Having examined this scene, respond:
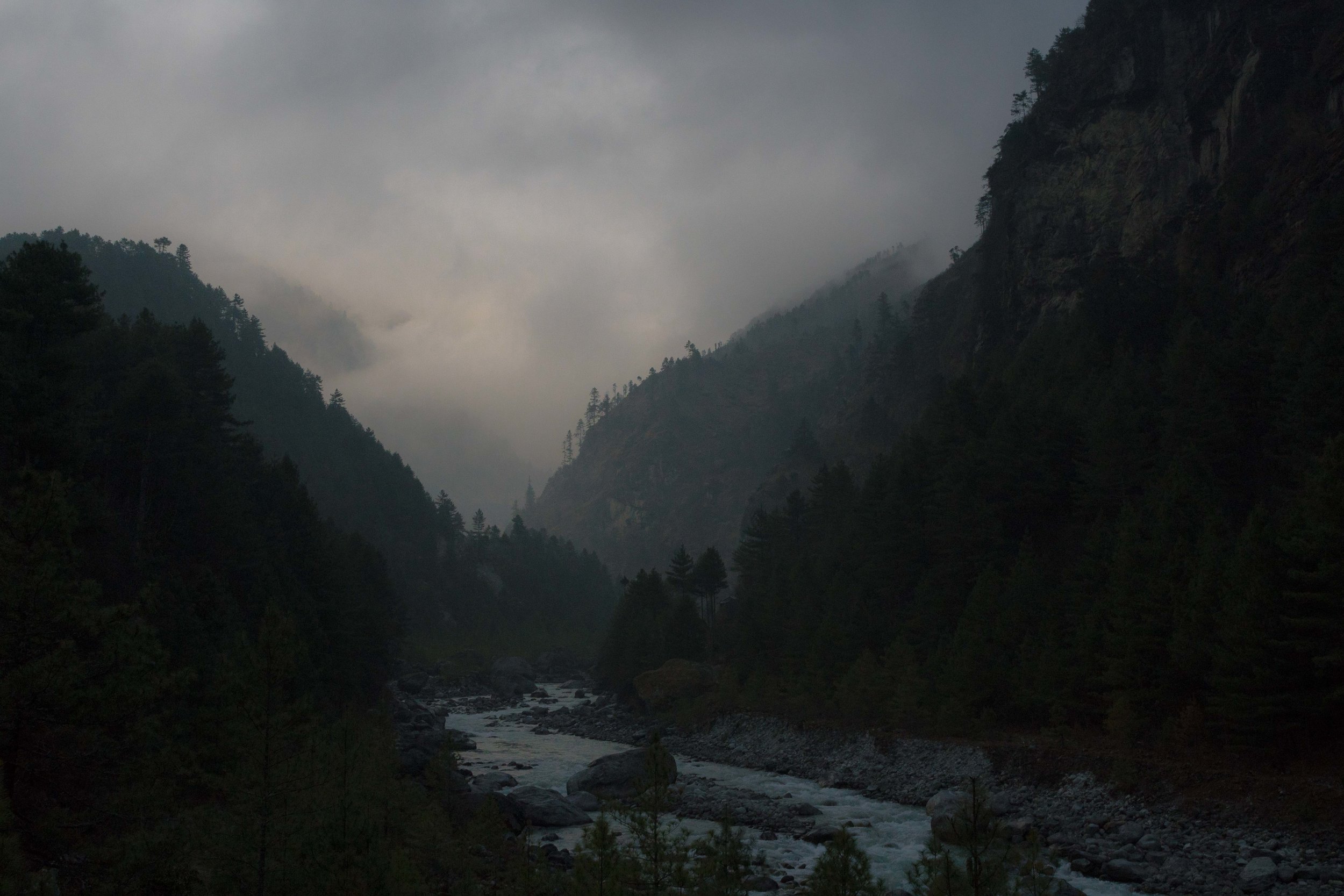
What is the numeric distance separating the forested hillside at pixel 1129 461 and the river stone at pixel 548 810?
20600 mm

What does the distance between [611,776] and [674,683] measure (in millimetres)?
28948

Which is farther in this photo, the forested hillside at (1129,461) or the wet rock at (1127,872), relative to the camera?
the forested hillside at (1129,461)

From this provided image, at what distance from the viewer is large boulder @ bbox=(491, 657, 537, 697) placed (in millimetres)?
104375

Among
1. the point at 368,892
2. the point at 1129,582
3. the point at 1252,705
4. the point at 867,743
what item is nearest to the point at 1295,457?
the point at 1129,582

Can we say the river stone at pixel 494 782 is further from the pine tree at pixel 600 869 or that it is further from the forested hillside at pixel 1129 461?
the pine tree at pixel 600 869

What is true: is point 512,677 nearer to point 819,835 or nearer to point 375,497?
point 375,497

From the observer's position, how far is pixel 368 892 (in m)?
14.5

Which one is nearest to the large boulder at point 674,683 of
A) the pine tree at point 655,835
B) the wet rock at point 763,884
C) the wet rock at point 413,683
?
the wet rock at point 413,683

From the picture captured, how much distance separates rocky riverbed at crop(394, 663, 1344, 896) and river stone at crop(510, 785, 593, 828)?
507cm

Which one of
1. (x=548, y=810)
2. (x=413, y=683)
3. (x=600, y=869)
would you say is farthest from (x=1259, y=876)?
(x=413, y=683)

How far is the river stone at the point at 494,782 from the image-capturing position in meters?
39.2

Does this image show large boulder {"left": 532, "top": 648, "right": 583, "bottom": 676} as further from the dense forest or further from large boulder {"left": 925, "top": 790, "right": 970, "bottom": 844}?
large boulder {"left": 925, "top": 790, "right": 970, "bottom": 844}

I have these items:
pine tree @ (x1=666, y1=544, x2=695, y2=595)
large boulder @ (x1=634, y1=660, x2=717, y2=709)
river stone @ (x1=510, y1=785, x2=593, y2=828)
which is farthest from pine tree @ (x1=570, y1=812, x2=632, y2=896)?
pine tree @ (x1=666, y1=544, x2=695, y2=595)

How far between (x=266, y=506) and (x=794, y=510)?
171 ft
